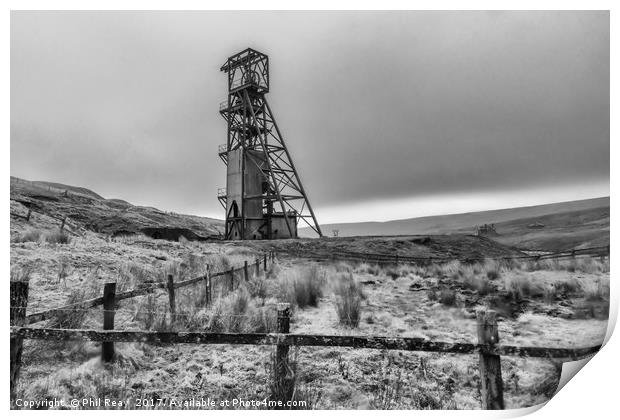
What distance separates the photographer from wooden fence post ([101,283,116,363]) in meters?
3.59

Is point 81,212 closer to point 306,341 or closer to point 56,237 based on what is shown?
point 56,237

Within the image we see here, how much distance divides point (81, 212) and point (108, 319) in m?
6.92

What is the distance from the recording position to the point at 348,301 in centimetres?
454

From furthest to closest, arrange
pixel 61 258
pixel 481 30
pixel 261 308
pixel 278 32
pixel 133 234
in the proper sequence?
1. pixel 133 234
2. pixel 61 258
3. pixel 261 308
4. pixel 278 32
5. pixel 481 30

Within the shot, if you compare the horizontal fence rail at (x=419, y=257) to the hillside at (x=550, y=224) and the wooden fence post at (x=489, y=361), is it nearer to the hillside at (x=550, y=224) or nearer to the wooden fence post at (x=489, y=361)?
the hillside at (x=550, y=224)

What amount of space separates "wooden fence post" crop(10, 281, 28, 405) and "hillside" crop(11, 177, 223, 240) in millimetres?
1463

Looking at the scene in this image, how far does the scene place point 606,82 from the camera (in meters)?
Result: 3.39

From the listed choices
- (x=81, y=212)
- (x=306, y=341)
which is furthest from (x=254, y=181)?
(x=306, y=341)

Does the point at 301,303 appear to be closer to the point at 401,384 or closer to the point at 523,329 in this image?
the point at 401,384

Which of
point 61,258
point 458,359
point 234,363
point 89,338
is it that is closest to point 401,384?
point 458,359

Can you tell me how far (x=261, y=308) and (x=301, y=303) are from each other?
66cm

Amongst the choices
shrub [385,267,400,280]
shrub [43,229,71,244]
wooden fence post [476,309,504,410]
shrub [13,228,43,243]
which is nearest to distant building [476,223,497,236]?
shrub [385,267,400,280]

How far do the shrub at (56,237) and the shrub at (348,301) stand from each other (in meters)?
5.36

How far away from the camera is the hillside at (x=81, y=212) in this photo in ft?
15.2
